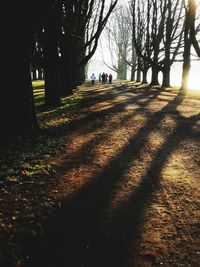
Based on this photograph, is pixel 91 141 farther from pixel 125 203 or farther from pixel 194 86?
pixel 194 86

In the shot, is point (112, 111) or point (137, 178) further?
point (112, 111)

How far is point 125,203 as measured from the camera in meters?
4.13

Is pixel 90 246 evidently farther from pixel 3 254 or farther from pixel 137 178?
pixel 137 178

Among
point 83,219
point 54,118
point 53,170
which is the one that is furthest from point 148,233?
point 54,118

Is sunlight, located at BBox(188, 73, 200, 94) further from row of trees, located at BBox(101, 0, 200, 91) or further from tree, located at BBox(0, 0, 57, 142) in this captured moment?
tree, located at BBox(0, 0, 57, 142)

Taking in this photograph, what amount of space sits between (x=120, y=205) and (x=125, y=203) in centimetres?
9

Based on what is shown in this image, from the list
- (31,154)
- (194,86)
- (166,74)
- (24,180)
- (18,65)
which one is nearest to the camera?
(24,180)

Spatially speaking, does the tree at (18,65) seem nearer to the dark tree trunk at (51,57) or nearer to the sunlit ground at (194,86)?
the dark tree trunk at (51,57)

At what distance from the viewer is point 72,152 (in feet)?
21.2

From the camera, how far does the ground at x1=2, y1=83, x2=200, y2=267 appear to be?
9.96 ft

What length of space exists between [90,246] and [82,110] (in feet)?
30.3

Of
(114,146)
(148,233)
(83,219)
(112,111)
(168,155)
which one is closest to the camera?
(148,233)

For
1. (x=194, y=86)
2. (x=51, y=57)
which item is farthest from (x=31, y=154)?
(x=194, y=86)

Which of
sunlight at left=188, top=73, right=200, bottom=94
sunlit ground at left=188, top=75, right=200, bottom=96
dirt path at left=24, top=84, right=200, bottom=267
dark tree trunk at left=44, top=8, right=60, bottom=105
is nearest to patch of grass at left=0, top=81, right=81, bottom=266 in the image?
dirt path at left=24, top=84, right=200, bottom=267
